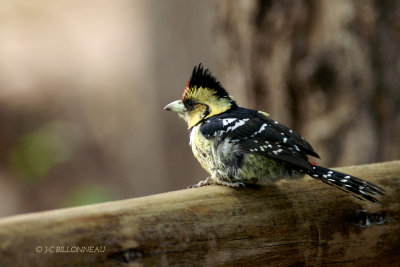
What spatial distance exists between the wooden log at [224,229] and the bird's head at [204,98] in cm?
90

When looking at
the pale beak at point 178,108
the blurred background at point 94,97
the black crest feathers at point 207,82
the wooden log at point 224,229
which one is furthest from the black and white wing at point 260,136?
the blurred background at point 94,97

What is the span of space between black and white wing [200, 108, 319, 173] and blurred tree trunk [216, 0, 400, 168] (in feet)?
4.89

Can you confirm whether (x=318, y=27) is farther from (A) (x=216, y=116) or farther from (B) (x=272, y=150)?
(B) (x=272, y=150)

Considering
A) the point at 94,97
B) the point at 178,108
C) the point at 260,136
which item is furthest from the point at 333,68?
the point at 94,97

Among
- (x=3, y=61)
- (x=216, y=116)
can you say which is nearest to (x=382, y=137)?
(x=216, y=116)

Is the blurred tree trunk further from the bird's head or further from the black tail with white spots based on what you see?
the black tail with white spots

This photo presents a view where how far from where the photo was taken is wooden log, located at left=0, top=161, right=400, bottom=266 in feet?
5.78

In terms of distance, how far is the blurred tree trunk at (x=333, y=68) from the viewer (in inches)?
177

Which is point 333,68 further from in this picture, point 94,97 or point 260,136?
point 94,97

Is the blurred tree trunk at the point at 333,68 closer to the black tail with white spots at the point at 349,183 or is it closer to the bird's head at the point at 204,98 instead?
the bird's head at the point at 204,98

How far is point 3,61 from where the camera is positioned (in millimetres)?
9477

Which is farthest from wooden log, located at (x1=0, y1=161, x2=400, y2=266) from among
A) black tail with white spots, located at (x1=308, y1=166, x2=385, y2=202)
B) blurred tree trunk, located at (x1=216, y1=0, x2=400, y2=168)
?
blurred tree trunk, located at (x1=216, y1=0, x2=400, y2=168)

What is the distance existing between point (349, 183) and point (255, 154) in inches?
23.2

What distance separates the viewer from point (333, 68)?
450 centimetres
